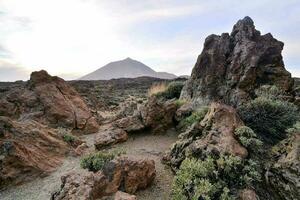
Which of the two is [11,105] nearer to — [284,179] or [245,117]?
[245,117]

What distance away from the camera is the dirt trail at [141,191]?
23.9 feet

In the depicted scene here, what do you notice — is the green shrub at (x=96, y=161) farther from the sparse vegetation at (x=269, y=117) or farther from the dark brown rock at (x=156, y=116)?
the sparse vegetation at (x=269, y=117)

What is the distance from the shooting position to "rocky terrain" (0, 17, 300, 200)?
649 centimetres

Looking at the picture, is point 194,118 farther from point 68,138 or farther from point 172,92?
point 172,92

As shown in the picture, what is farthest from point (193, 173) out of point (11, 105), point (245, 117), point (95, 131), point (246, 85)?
point (11, 105)

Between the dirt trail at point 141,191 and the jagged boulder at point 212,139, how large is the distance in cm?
50

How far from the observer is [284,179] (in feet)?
20.0

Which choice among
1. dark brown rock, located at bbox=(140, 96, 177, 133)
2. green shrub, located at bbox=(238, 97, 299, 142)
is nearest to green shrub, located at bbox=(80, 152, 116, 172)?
dark brown rock, located at bbox=(140, 96, 177, 133)

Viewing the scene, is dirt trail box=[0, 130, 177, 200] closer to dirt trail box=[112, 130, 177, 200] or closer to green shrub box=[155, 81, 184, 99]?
dirt trail box=[112, 130, 177, 200]

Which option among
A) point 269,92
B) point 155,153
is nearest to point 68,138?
point 155,153

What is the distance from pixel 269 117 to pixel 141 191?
3.59 meters

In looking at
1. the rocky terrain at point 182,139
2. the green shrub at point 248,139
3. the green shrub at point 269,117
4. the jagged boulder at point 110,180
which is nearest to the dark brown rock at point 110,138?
the rocky terrain at point 182,139

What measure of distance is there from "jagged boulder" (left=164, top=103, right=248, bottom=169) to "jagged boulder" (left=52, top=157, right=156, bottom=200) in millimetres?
956

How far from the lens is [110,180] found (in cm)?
672
